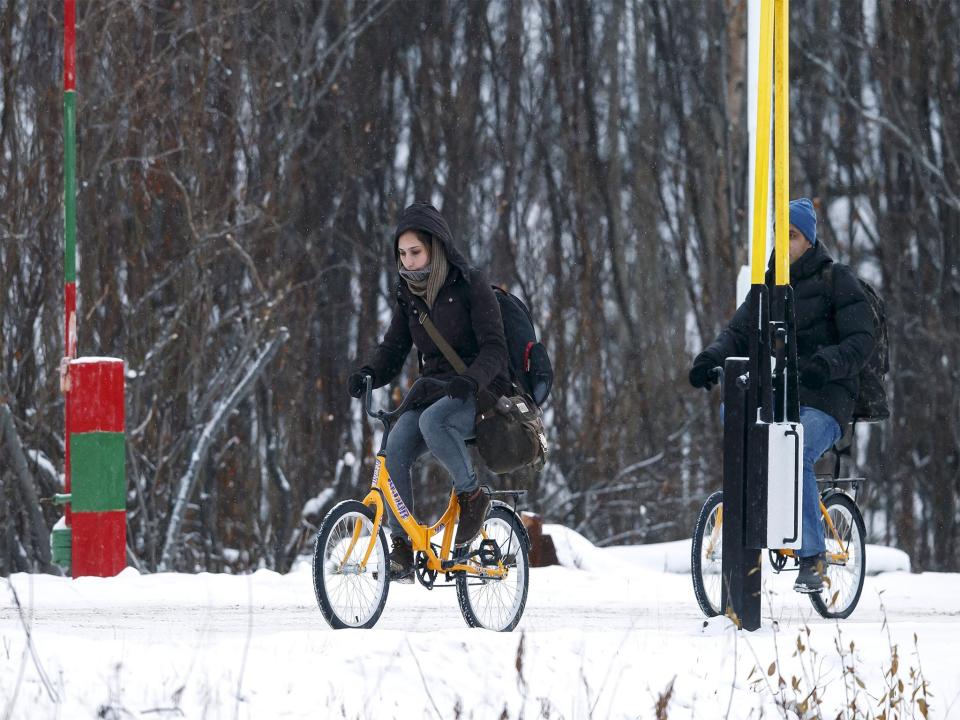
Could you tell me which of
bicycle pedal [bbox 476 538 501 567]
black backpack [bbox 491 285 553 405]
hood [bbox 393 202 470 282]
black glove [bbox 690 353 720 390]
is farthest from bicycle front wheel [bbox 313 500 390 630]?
black glove [bbox 690 353 720 390]

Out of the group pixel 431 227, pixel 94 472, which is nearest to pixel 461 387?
pixel 431 227

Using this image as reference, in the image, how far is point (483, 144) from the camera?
16516mm

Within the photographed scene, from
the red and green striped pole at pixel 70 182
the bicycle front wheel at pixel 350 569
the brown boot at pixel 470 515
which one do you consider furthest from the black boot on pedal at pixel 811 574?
the red and green striped pole at pixel 70 182

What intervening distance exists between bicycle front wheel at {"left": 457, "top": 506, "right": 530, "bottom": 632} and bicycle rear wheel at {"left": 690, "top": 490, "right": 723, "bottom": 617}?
2.68 feet

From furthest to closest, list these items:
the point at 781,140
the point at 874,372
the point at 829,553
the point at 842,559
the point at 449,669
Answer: the point at 842,559 → the point at 829,553 → the point at 874,372 → the point at 781,140 → the point at 449,669

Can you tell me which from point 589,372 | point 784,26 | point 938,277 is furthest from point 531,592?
point 938,277

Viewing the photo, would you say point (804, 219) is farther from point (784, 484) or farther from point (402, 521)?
point (402, 521)

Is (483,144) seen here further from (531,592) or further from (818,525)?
(818,525)

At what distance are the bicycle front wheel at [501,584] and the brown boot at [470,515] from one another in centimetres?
14

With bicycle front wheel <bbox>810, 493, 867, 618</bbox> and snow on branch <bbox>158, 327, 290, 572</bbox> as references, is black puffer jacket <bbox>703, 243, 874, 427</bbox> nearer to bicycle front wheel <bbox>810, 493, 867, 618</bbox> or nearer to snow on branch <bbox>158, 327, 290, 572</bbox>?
bicycle front wheel <bbox>810, 493, 867, 618</bbox>

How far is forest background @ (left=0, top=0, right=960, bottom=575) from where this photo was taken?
12.7 m

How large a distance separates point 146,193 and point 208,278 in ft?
2.89

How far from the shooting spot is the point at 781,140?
628cm

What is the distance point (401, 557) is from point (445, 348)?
919mm
